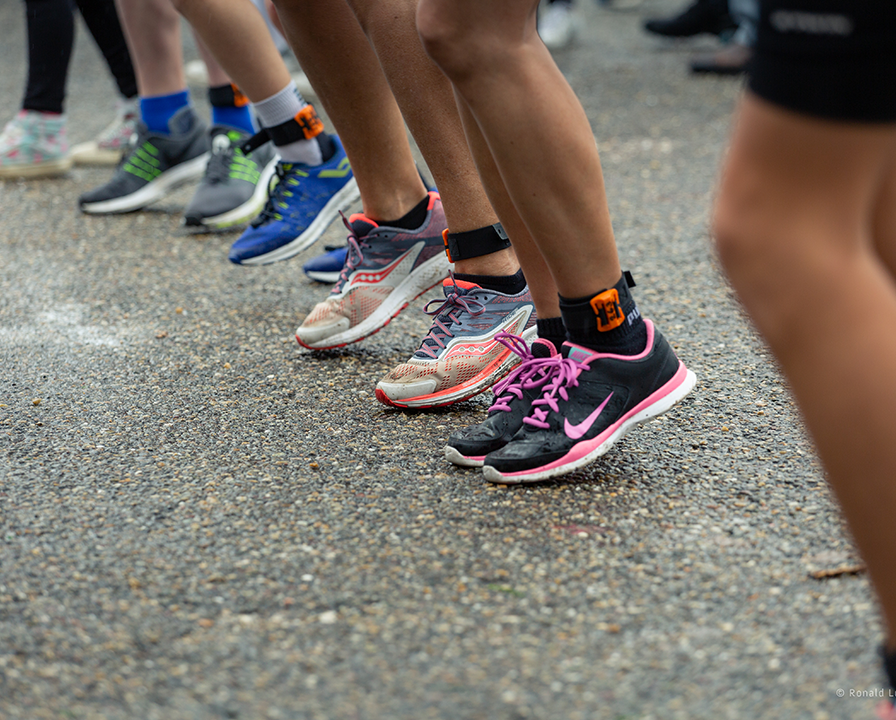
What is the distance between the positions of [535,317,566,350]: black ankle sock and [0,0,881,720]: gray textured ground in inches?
9.1

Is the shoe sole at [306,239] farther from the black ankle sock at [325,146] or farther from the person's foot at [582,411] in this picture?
the person's foot at [582,411]

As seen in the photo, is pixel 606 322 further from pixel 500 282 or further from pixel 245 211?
pixel 245 211

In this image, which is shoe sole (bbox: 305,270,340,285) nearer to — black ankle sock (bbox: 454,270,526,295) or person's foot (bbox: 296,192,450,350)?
person's foot (bbox: 296,192,450,350)

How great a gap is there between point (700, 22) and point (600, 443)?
5471 mm

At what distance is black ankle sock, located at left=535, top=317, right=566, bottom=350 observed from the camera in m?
1.69

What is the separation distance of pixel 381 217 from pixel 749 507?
113cm

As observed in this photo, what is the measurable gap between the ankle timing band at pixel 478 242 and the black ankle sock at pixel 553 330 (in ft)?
0.85

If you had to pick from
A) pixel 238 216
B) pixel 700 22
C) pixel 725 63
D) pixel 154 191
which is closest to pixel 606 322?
pixel 238 216

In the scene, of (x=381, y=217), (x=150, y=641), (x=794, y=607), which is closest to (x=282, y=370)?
(x=381, y=217)

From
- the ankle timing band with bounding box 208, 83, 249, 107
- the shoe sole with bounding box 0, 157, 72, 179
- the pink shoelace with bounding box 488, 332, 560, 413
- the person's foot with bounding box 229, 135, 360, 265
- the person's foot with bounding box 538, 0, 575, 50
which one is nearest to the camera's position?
the pink shoelace with bounding box 488, 332, 560, 413

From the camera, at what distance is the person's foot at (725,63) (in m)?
5.41

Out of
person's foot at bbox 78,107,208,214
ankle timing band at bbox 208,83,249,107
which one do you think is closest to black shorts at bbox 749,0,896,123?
ankle timing band at bbox 208,83,249,107

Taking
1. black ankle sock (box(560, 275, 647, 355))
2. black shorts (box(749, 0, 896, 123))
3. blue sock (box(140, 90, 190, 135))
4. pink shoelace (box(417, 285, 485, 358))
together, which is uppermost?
black shorts (box(749, 0, 896, 123))

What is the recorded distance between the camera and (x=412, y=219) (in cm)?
219
